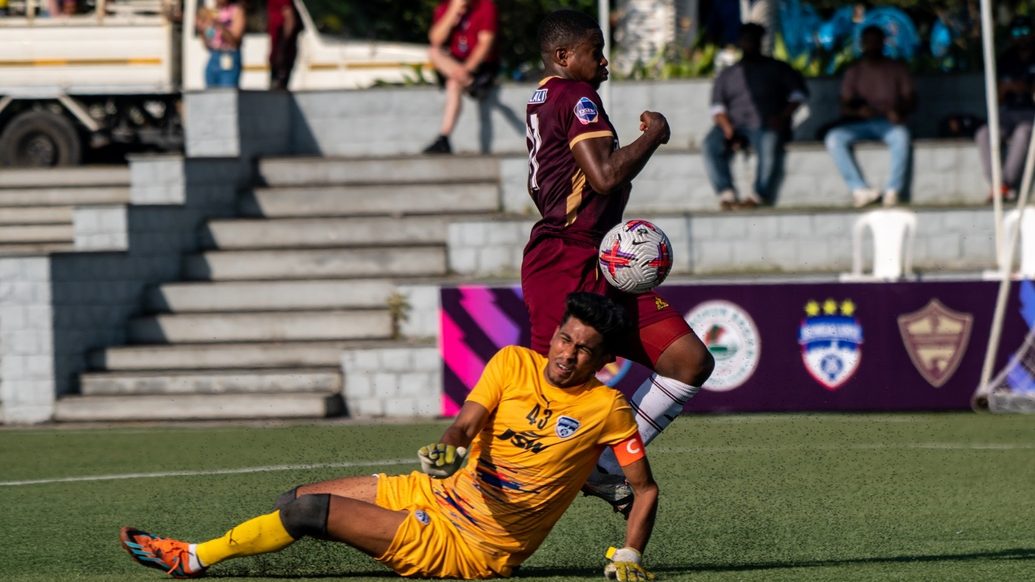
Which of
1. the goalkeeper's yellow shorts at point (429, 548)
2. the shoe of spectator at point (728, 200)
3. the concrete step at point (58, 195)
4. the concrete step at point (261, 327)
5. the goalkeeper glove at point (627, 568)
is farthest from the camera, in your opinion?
the concrete step at point (58, 195)

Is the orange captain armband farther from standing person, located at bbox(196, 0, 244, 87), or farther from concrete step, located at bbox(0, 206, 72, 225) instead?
standing person, located at bbox(196, 0, 244, 87)

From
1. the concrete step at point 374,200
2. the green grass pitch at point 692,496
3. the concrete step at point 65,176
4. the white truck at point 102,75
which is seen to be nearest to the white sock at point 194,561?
the green grass pitch at point 692,496

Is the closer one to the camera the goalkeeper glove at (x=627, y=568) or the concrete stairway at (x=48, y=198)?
the goalkeeper glove at (x=627, y=568)

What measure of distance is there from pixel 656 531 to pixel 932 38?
20197mm

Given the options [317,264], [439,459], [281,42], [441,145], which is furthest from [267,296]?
[439,459]

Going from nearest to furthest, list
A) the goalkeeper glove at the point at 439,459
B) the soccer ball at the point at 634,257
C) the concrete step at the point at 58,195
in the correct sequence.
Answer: the goalkeeper glove at the point at 439,459 < the soccer ball at the point at 634,257 < the concrete step at the point at 58,195

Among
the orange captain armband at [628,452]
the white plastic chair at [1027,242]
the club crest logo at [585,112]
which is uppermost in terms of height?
the club crest logo at [585,112]

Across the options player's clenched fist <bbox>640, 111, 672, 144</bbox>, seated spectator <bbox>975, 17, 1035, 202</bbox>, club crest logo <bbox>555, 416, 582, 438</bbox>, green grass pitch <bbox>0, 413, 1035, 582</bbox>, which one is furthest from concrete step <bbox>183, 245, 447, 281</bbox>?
club crest logo <bbox>555, 416, 582, 438</bbox>

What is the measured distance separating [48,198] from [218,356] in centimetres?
466

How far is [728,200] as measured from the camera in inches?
636

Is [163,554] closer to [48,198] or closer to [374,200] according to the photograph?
[374,200]

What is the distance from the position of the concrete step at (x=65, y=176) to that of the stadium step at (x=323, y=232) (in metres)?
2.62

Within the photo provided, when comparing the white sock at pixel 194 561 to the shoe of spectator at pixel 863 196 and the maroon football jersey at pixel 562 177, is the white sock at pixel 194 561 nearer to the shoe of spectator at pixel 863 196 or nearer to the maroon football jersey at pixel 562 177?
the maroon football jersey at pixel 562 177

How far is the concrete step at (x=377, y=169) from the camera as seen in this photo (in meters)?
17.5
